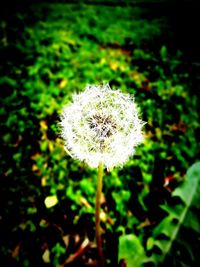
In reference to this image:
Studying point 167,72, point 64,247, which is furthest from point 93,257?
point 167,72

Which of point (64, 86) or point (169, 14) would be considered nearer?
point (64, 86)

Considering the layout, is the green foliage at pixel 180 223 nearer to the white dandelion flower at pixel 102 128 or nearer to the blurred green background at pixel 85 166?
the blurred green background at pixel 85 166

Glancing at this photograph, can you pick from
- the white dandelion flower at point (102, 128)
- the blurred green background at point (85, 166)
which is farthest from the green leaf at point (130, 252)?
the white dandelion flower at point (102, 128)

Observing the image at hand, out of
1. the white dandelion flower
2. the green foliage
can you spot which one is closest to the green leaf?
the green foliage

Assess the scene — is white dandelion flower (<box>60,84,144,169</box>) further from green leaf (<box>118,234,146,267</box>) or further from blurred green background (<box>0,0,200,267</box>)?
green leaf (<box>118,234,146,267</box>)

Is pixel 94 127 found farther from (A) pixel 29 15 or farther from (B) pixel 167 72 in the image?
(A) pixel 29 15

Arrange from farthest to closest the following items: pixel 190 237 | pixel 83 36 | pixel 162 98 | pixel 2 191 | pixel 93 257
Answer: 1. pixel 83 36
2. pixel 162 98
3. pixel 2 191
4. pixel 93 257
5. pixel 190 237
